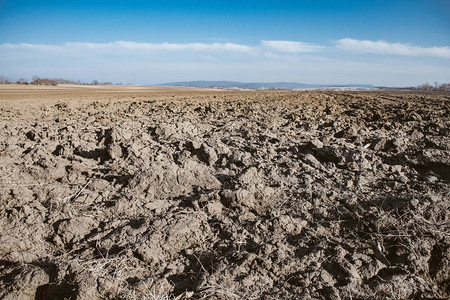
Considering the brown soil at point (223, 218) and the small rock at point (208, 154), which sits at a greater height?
the small rock at point (208, 154)

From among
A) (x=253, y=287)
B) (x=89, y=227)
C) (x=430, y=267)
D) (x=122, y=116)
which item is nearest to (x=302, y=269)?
(x=253, y=287)

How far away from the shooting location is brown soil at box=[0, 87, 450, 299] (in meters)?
1.94

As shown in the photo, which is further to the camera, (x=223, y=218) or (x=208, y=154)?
(x=208, y=154)

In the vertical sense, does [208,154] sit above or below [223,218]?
above

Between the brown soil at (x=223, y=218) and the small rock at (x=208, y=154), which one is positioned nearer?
the brown soil at (x=223, y=218)

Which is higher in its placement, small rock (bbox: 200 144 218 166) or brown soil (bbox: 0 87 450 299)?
small rock (bbox: 200 144 218 166)

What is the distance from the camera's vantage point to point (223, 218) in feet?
8.48

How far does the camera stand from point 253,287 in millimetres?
1911

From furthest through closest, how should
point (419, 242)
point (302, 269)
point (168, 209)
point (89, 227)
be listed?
point (168, 209) < point (89, 227) < point (419, 242) < point (302, 269)

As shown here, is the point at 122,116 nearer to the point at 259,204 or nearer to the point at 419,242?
the point at 259,204

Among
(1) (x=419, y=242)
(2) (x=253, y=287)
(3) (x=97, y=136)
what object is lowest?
(2) (x=253, y=287)

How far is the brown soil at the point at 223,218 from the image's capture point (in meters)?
1.94

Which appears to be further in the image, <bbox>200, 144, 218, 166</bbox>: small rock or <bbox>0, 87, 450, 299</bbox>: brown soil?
<bbox>200, 144, 218, 166</bbox>: small rock

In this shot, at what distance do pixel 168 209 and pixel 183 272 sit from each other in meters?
0.79
